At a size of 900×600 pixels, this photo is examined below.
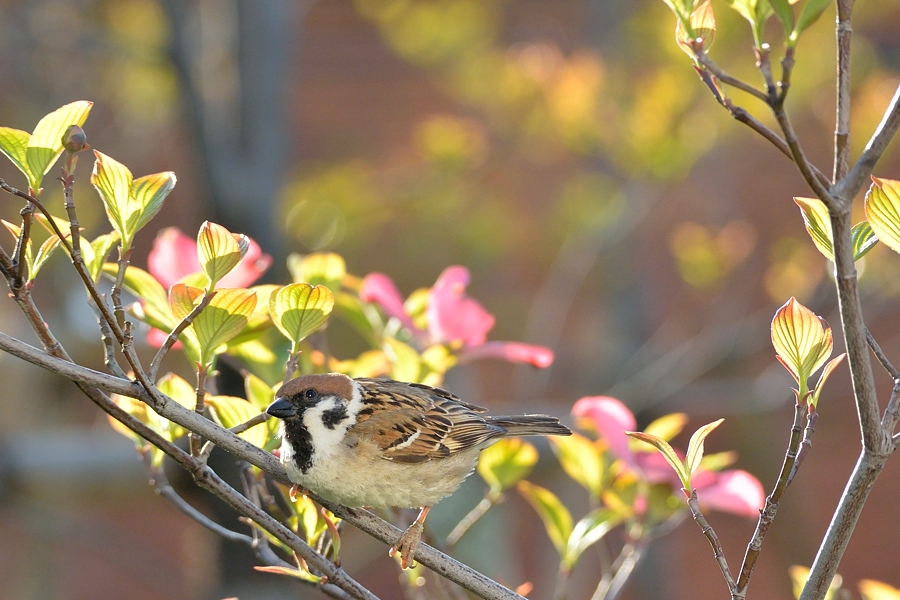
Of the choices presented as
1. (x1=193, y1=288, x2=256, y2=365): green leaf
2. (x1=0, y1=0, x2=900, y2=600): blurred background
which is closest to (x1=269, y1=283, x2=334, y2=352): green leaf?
(x1=193, y1=288, x2=256, y2=365): green leaf

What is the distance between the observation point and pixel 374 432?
0.85m

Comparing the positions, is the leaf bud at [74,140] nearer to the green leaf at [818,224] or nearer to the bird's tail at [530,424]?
the green leaf at [818,224]

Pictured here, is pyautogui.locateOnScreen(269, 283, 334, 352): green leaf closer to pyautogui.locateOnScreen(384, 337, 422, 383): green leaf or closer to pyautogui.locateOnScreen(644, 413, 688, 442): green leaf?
pyautogui.locateOnScreen(384, 337, 422, 383): green leaf

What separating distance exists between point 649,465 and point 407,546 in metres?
0.30

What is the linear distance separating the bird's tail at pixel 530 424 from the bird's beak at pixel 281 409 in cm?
33

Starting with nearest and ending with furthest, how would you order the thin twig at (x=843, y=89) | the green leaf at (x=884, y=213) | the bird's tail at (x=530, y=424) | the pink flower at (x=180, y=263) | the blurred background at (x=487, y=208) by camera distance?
the thin twig at (x=843, y=89) < the green leaf at (x=884, y=213) < the pink flower at (x=180, y=263) < the bird's tail at (x=530, y=424) < the blurred background at (x=487, y=208)

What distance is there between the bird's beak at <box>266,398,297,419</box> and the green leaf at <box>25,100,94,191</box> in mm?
256

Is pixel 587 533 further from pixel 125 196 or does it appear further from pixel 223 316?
pixel 125 196

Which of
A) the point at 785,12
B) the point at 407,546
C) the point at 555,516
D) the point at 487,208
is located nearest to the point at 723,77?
the point at 785,12

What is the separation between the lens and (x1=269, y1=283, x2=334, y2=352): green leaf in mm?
597

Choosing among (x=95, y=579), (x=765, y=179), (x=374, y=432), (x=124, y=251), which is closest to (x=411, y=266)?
(x=765, y=179)

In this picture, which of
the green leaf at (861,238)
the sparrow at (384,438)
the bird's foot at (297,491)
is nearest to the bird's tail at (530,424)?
the sparrow at (384,438)

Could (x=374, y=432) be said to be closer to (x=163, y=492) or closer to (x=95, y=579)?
(x=163, y=492)

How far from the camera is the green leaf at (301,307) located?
597 millimetres
